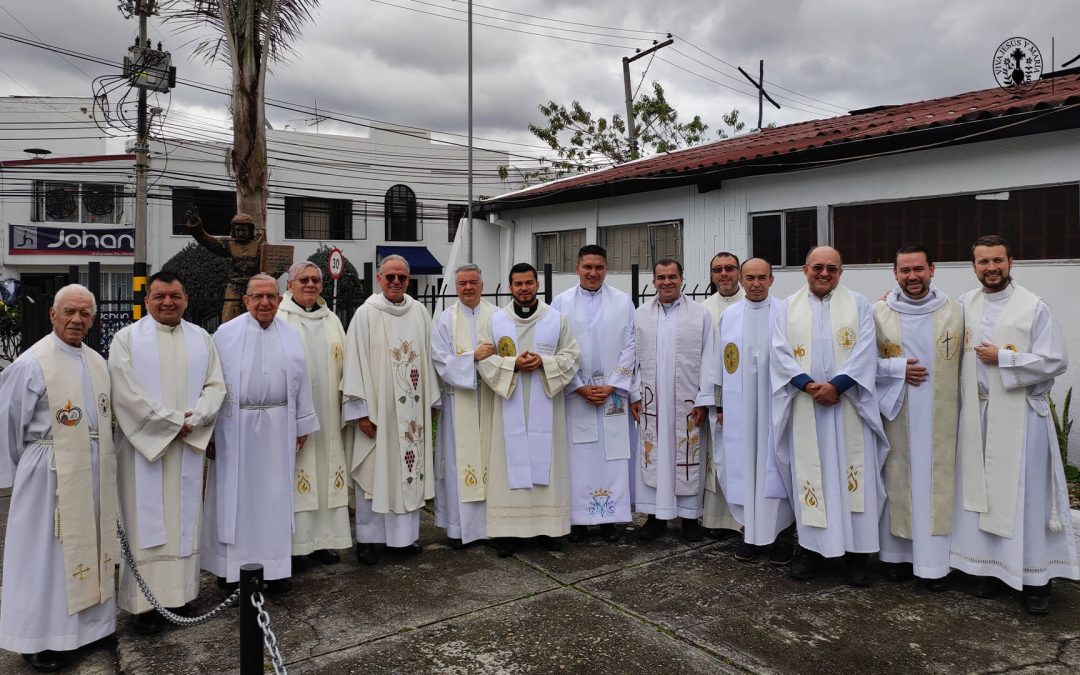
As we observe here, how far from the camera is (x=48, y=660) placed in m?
4.01

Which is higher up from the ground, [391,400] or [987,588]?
[391,400]

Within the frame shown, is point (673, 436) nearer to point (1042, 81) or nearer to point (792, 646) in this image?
point (792, 646)

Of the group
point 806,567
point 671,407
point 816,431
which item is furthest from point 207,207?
point 806,567

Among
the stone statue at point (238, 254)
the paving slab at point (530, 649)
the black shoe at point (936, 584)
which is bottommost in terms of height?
the paving slab at point (530, 649)

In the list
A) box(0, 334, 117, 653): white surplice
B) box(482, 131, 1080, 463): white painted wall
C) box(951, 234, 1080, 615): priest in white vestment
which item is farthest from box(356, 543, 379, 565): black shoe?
box(482, 131, 1080, 463): white painted wall

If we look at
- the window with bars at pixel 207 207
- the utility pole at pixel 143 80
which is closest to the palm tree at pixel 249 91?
the utility pole at pixel 143 80

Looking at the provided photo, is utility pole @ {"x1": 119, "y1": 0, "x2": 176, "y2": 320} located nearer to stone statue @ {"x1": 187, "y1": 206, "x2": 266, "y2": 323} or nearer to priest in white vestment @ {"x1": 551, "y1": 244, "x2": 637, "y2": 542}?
stone statue @ {"x1": 187, "y1": 206, "x2": 266, "y2": 323}

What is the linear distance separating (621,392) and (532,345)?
0.76 m

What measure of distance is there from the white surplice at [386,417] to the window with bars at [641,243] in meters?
6.23

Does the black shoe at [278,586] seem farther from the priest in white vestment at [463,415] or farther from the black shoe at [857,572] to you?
the black shoe at [857,572]

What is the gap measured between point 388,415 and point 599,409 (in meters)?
1.56

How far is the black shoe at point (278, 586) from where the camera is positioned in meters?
4.96

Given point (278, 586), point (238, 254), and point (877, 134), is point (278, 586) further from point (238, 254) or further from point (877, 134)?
point (877, 134)

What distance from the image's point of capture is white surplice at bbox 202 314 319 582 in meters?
4.83
